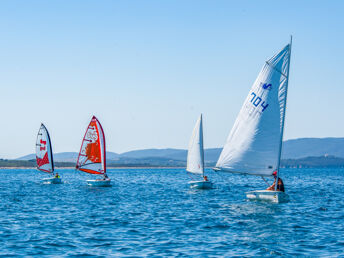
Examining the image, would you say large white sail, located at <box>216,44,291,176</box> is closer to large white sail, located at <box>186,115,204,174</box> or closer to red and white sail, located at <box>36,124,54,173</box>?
large white sail, located at <box>186,115,204,174</box>

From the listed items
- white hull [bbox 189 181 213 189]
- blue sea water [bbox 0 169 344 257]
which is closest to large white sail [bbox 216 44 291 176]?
blue sea water [bbox 0 169 344 257]

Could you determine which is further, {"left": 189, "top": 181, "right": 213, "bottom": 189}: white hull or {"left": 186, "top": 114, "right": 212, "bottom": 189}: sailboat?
{"left": 186, "top": 114, "right": 212, "bottom": 189}: sailboat

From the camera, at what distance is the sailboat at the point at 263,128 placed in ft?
118

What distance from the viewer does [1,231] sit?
92.2 ft

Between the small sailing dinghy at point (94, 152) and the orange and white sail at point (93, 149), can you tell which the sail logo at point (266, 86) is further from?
the orange and white sail at point (93, 149)

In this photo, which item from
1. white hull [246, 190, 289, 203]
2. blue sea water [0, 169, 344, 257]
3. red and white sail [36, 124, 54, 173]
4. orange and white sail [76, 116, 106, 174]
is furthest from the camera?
red and white sail [36, 124, 54, 173]

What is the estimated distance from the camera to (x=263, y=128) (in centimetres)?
3656

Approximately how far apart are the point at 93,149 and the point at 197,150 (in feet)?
49.2

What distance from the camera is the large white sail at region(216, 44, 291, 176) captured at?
35.9 m

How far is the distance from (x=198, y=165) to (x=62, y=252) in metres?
44.3

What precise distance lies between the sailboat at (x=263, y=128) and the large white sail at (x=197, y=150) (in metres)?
27.9

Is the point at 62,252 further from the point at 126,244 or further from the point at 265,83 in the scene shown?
the point at 265,83

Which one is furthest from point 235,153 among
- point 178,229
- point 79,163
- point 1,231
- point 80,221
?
point 79,163

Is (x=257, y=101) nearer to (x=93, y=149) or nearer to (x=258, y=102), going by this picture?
(x=258, y=102)
